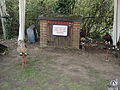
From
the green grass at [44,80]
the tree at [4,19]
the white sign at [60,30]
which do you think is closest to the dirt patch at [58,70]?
the green grass at [44,80]

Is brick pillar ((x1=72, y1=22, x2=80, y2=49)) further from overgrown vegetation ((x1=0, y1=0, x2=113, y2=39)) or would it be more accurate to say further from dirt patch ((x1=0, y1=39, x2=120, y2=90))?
overgrown vegetation ((x1=0, y1=0, x2=113, y2=39))

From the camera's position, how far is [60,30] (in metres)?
6.39

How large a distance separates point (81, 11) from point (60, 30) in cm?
168

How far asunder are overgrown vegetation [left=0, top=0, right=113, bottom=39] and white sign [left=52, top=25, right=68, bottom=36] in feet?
3.71

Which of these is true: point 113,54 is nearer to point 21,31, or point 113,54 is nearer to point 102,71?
point 102,71

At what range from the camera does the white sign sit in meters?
6.36

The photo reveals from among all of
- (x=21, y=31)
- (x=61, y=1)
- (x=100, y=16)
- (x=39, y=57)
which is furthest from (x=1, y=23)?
(x=100, y=16)

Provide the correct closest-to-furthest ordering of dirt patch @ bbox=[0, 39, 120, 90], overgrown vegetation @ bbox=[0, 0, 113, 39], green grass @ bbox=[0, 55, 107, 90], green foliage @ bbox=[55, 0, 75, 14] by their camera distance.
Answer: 1. green grass @ bbox=[0, 55, 107, 90]
2. dirt patch @ bbox=[0, 39, 120, 90]
3. green foliage @ bbox=[55, 0, 75, 14]
4. overgrown vegetation @ bbox=[0, 0, 113, 39]

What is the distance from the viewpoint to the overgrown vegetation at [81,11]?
7484 mm

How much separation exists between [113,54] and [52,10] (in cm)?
274

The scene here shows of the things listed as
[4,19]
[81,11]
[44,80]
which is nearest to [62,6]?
[81,11]

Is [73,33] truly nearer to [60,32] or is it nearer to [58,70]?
[60,32]

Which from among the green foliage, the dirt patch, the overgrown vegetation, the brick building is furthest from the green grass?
the overgrown vegetation

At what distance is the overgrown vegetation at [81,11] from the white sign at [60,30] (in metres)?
1.13
